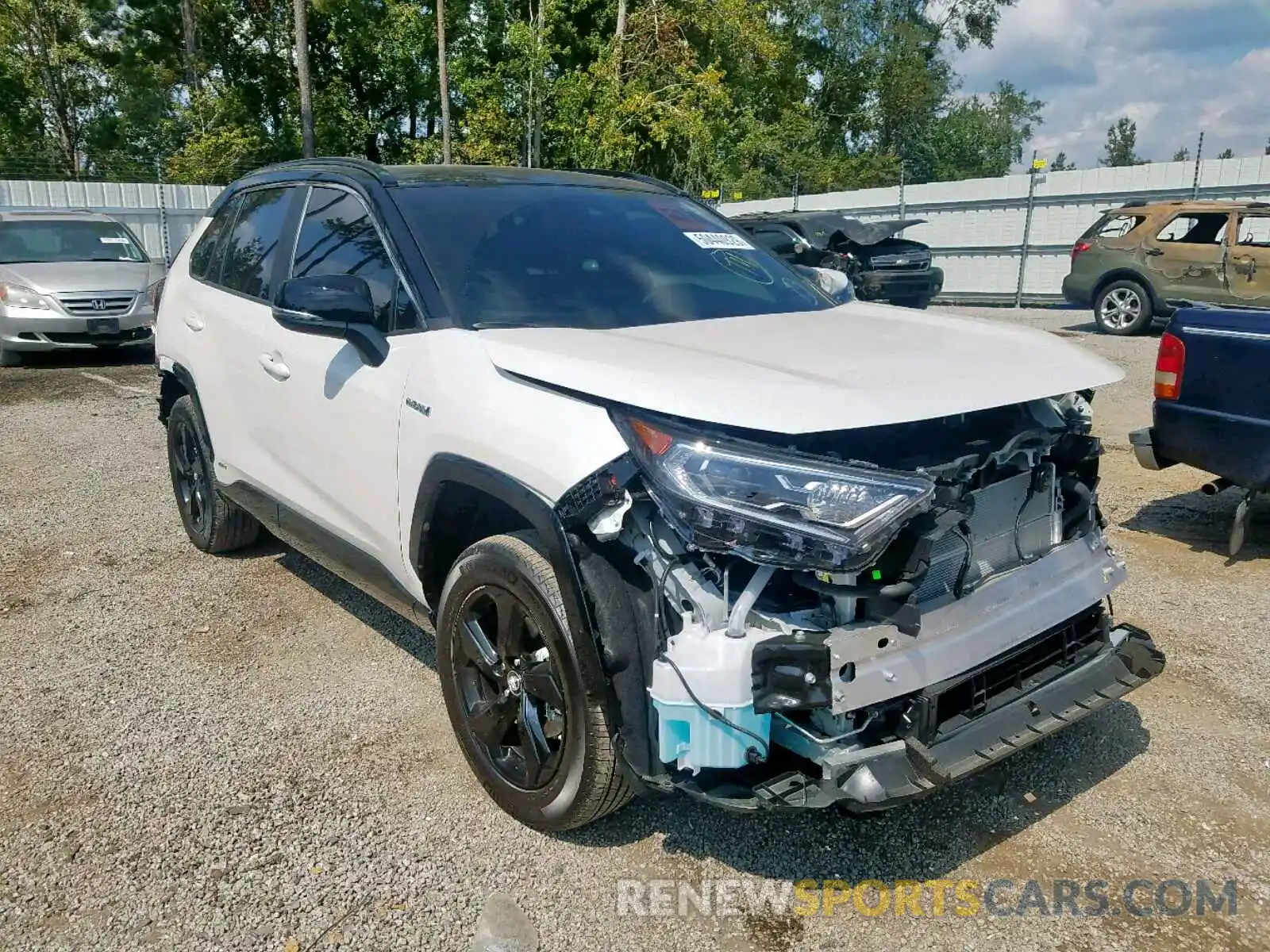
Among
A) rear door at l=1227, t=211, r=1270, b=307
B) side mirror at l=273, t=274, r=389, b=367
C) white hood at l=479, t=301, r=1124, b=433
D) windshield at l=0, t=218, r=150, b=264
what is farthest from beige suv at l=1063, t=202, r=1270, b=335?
windshield at l=0, t=218, r=150, b=264

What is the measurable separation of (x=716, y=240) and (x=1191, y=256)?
35.0 feet

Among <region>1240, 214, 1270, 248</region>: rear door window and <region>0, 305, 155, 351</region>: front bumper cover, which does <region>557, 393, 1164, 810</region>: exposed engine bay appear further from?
<region>1240, 214, 1270, 248</region>: rear door window

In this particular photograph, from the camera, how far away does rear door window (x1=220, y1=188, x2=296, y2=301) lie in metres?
3.92

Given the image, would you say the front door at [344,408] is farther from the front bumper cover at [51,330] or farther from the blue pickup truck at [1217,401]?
the front bumper cover at [51,330]

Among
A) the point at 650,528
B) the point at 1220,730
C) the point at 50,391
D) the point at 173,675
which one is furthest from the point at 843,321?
the point at 50,391

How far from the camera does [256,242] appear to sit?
4.11 metres

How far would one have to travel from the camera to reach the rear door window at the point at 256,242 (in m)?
3.92

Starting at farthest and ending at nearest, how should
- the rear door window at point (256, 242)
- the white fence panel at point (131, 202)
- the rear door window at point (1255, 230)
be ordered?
the white fence panel at point (131, 202) < the rear door window at point (1255, 230) < the rear door window at point (256, 242)

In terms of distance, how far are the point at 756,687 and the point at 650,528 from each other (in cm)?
42

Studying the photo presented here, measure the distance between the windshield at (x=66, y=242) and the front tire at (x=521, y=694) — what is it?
35.1 feet

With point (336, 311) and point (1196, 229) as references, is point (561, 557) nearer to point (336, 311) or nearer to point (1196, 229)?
point (336, 311)

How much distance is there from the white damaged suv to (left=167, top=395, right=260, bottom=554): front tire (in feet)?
3.57

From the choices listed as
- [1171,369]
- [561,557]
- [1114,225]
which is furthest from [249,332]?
[1114,225]

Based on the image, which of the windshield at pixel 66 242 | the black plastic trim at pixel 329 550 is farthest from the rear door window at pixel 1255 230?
the windshield at pixel 66 242
